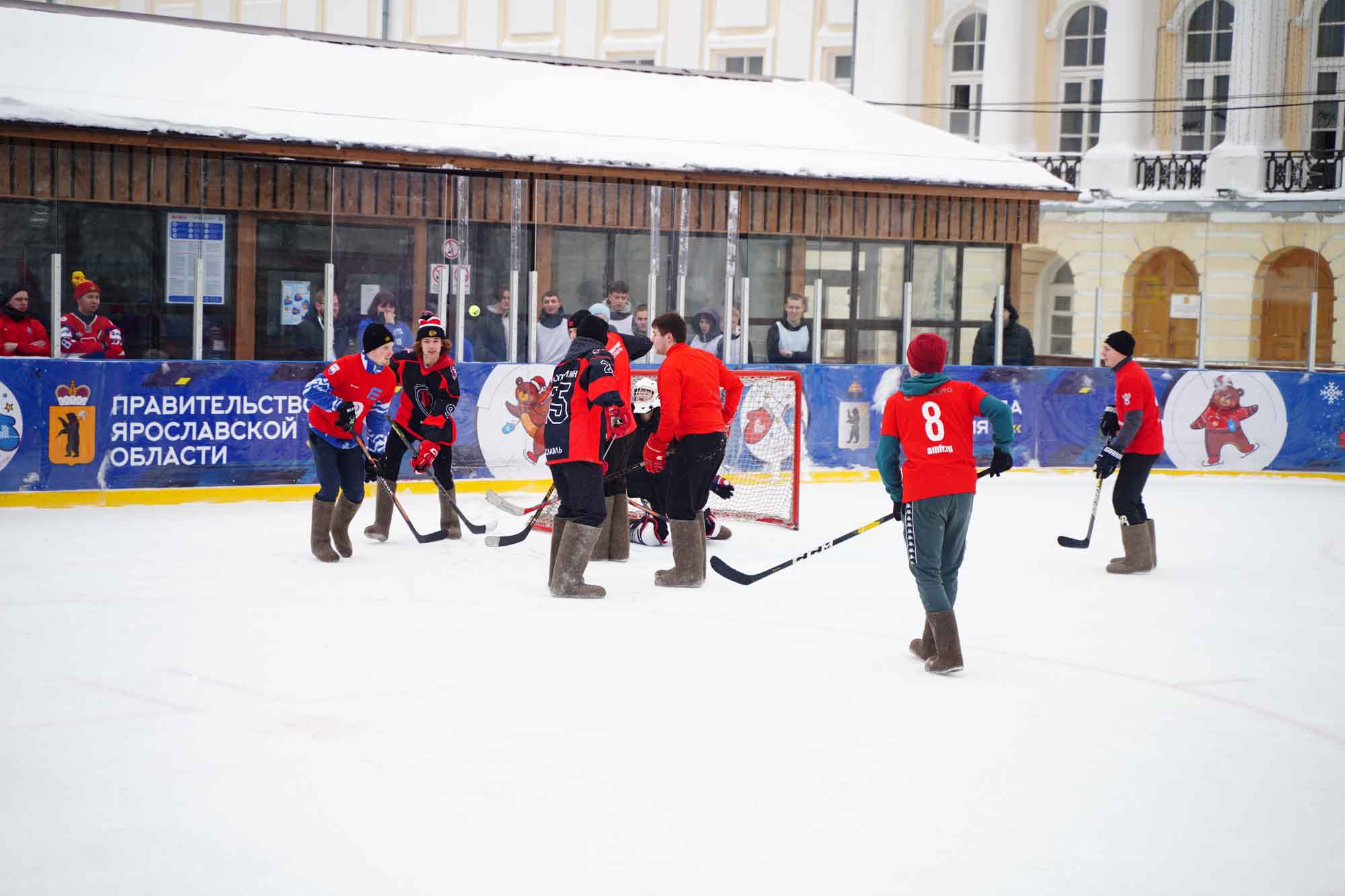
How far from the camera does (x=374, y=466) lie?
989 centimetres

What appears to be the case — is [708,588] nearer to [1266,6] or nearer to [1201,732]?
[1201,732]

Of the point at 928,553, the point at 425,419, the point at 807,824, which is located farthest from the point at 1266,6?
the point at 807,824

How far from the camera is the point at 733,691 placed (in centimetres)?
638

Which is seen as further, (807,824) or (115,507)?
(115,507)

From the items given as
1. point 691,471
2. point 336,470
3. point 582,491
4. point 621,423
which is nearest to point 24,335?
point 336,470

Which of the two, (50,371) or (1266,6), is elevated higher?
(1266,6)

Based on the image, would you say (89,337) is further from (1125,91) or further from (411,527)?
(1125,91)

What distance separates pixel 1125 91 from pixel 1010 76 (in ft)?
8.87

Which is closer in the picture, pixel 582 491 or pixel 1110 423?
pixel 582 491

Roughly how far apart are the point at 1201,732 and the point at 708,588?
12.1ft

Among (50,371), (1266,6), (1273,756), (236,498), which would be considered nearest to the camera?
(1273,756)

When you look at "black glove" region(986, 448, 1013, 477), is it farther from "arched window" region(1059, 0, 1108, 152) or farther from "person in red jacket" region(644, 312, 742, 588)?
"arched window" region(1059, 0, 1108, 152)

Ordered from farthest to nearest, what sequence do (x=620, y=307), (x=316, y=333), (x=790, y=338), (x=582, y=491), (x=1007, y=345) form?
(x=1007, y=345), (x=790, y=338), (x=620, y=307), (x=316, y=333), (x=582, y=491)

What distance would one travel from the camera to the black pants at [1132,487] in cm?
991
